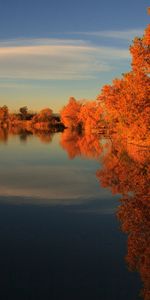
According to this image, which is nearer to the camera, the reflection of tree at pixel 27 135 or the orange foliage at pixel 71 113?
the reflection of tree at pixel 27 135

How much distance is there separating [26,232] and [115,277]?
433cm

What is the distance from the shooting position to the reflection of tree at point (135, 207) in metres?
10.8

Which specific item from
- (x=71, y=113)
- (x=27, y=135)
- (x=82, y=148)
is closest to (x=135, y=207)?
(x=82, y=148)

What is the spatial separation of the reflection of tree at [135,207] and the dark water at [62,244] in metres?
0.24

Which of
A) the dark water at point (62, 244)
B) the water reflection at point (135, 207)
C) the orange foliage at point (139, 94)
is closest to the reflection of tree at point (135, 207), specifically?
the water reflection at point (135, 207)

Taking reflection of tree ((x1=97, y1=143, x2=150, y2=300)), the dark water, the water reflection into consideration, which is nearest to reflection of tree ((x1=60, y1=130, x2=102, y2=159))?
the water reflection

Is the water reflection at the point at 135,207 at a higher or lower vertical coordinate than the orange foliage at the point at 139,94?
lower

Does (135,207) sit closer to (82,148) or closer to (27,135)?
(82,148)

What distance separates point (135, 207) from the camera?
55.0 feet

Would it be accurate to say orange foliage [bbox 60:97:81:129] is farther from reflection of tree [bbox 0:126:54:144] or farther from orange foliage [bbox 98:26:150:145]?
orange foliage [bbox 98:26:150:145]

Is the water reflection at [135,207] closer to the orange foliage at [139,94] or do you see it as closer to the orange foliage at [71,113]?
the orange foliage at [139,94]

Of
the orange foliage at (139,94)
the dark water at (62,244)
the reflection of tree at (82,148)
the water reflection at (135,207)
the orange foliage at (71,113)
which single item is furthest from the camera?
the orange foliage at (71,113)

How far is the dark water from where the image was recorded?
30.6 feet

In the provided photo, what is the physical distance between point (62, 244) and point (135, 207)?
4988 mm
